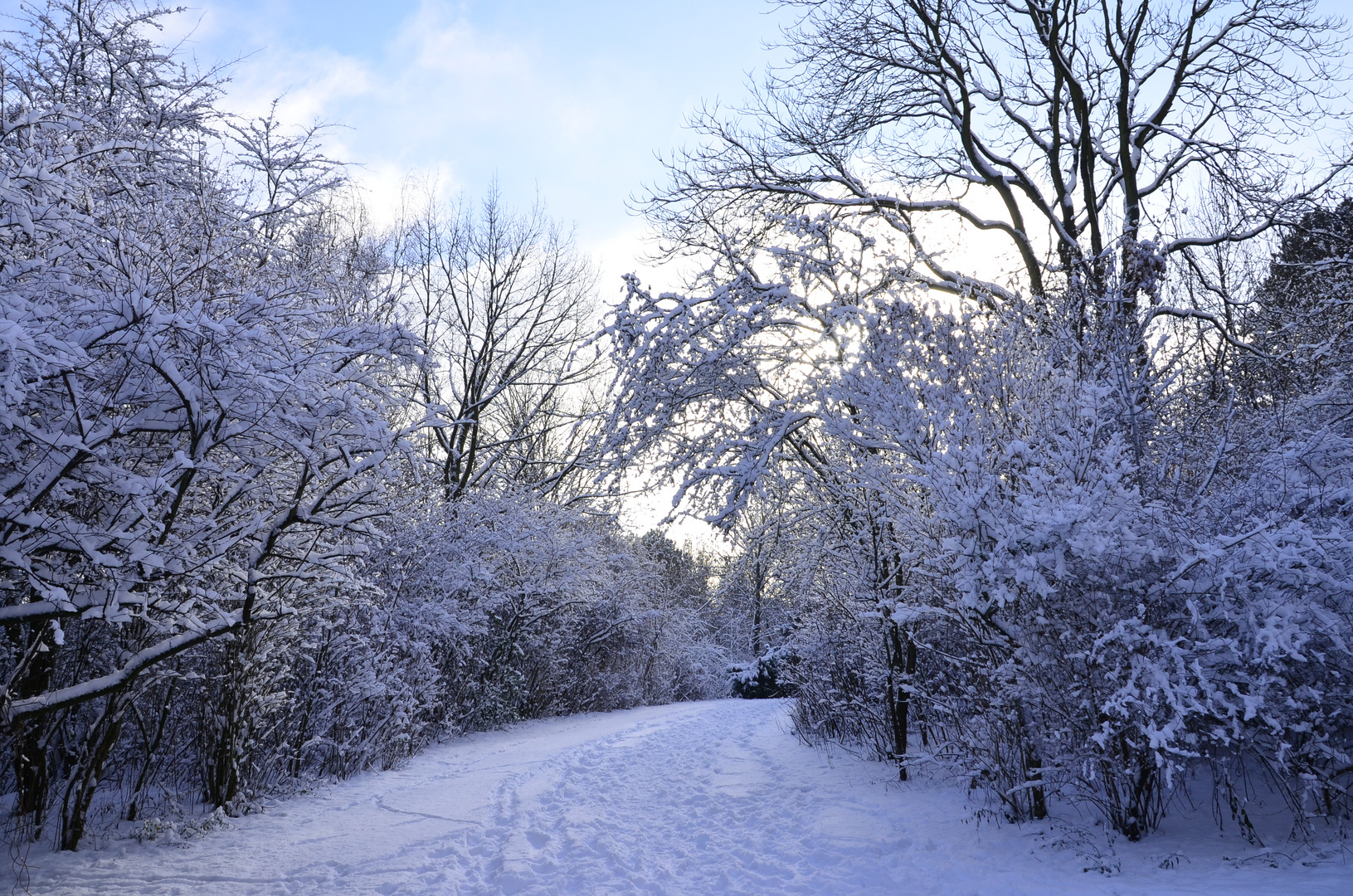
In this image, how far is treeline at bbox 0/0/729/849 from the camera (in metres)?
3.27

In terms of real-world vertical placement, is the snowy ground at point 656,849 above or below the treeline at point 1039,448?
below

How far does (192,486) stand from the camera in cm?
462

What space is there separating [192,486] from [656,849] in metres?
4.07

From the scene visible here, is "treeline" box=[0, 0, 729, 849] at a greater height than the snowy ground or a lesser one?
greater

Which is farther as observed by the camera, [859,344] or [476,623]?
[476,623]

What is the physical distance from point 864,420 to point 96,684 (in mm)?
5190

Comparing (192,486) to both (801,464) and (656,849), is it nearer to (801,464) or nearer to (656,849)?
(656,849)

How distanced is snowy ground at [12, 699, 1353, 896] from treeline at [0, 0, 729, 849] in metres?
0.83

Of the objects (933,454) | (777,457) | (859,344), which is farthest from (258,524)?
(777,457)

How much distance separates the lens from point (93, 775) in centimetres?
484

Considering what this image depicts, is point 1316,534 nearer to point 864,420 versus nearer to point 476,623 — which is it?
point 864,420

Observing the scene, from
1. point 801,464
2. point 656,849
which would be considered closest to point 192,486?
point 656,849

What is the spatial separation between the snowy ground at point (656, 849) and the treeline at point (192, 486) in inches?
32.8

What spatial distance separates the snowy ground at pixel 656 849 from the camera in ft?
13.3
